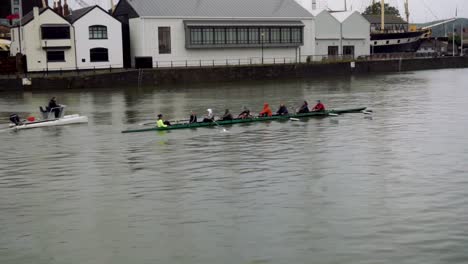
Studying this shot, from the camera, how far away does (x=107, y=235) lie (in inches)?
711

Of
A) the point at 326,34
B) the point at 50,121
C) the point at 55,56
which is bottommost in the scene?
the point at 50,121

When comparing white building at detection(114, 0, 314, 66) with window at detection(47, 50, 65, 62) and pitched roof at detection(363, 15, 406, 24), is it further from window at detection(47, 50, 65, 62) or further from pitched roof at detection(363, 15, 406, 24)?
pitched roof at detection(363, 15, 406, 24)

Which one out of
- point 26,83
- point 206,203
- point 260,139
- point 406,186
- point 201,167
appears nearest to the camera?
point 206,203

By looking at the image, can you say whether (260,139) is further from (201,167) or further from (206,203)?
(206,203)

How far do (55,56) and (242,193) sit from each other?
6361cm

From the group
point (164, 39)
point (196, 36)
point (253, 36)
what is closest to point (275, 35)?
point (253, 36)

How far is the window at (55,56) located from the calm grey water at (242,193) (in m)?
40.7

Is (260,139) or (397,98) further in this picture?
(397,98)

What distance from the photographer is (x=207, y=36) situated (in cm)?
8950

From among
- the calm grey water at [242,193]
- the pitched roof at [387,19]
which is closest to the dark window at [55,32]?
the calm grey water at [242,193]

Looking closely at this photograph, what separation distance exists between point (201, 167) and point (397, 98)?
3492 centimetres

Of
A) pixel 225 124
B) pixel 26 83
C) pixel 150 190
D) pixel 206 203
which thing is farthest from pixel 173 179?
pixel 26 83

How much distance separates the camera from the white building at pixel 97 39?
81375 mm

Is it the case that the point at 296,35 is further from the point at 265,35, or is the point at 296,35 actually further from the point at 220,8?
the point at 220,8
